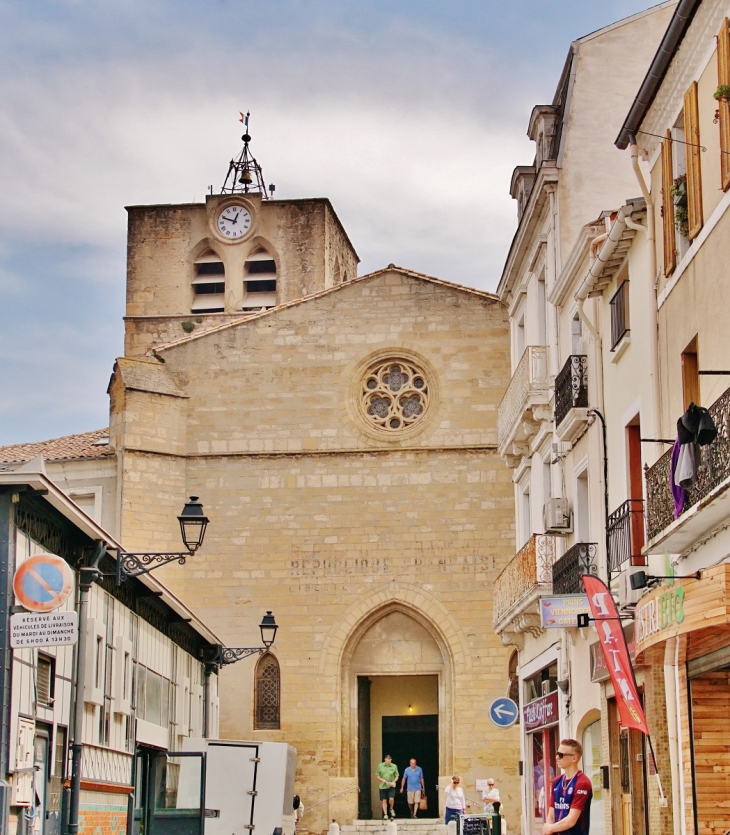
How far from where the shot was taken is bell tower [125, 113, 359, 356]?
3916 cm

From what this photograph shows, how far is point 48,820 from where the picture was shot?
44.7ft

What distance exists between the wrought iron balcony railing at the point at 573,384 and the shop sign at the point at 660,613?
5249mm

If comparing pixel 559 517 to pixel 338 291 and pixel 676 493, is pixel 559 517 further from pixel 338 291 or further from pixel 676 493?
pixel 338 291

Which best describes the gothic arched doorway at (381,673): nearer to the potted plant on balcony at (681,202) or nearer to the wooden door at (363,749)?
the wooden door at (363,749)

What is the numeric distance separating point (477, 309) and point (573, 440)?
13.8m

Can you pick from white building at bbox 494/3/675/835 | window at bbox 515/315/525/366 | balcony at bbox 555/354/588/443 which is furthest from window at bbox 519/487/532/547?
balcony at bbox 555/354/588/443

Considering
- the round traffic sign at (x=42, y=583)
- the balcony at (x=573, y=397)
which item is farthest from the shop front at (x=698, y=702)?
the balcony at (x=573, y=397)

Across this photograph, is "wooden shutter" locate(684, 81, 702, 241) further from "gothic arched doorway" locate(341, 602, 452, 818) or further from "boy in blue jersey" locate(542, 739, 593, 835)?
"gothic arched doorway" locate(341, 602, 452, 818)

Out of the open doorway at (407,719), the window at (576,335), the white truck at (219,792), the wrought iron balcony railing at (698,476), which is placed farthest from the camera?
the open doorway at (407,719)

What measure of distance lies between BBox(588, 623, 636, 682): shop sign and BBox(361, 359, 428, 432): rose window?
48.1 feet

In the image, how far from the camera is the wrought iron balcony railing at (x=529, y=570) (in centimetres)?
1908

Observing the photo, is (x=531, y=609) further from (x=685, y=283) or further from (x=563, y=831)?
(x=563, y=831)

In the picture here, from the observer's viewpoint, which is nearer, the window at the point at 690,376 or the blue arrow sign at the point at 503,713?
the window at the point at 690,376

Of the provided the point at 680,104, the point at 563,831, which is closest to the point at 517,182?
the point at 680,104
